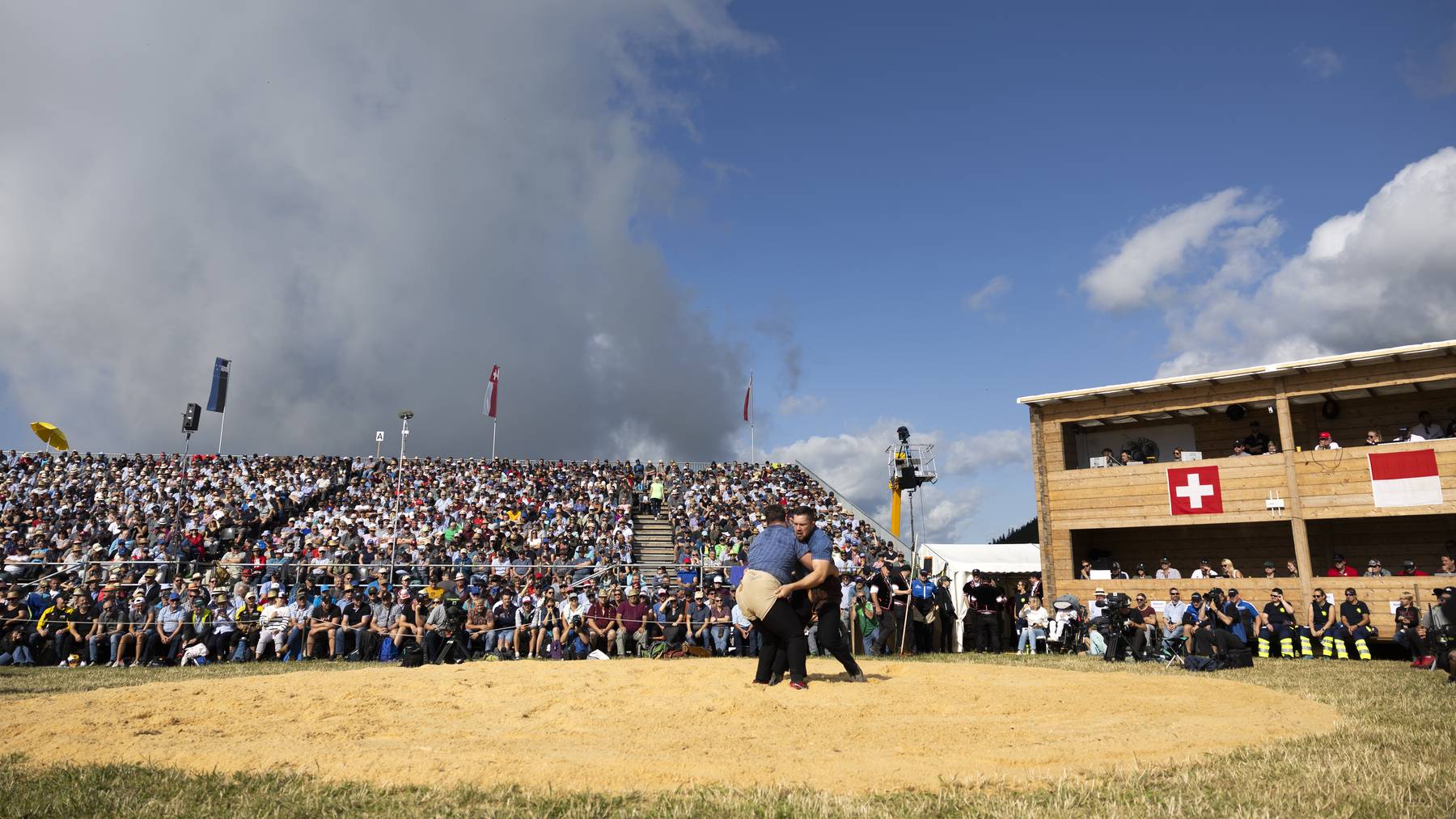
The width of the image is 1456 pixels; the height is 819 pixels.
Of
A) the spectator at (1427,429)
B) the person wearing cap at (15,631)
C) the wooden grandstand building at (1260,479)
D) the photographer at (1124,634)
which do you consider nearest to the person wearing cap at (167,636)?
the person wearing cap at (15,631)

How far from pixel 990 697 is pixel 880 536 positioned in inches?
895

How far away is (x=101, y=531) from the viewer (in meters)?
25.5

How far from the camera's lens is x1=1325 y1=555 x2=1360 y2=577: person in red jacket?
63.8ft

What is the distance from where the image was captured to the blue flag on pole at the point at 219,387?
42281 mm

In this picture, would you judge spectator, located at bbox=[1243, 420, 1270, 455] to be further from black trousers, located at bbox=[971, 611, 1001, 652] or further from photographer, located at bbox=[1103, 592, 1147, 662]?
black trousers, located at bbox=[971, 611, 1001, 652]

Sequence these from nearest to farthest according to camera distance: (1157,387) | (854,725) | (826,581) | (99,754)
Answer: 1. (99,754)
2. (854,725)
3. (826,581)
4. (1157,387)

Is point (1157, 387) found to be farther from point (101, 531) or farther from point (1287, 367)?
point (101, 531)

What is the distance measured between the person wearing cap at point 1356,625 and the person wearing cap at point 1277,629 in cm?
81

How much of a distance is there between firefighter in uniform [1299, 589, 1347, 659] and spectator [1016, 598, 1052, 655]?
15.6 ft

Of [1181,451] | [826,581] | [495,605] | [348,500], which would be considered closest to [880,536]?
[1181,451]

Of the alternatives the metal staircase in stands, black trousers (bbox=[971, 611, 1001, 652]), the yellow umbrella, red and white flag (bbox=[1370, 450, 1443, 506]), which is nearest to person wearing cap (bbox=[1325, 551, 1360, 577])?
red and white flag (bbox=[1370, 450, 1443, 506])

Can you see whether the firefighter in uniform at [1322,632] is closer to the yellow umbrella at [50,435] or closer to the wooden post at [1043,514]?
the wooden post at [1043,514]

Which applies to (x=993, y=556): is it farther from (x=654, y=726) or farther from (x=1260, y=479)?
(x=654, y=726)

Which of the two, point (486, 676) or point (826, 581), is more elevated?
point (826, 581)
